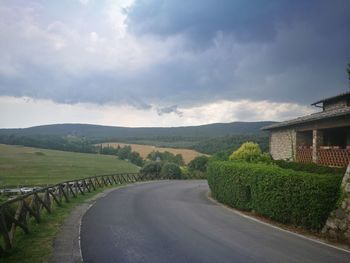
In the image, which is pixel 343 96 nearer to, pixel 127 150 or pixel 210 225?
pixel 210 225

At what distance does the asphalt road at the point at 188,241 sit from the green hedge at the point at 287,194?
1018 mm

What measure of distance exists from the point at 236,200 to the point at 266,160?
433 cm

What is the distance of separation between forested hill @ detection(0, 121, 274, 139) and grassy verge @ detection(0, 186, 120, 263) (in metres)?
100

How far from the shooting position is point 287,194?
14.4 metres

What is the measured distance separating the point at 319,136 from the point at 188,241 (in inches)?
604

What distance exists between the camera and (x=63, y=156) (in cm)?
8956

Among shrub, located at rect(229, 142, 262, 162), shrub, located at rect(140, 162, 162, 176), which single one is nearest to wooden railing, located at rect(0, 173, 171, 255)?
shrub, located at rect(229, 142, 262, 162)

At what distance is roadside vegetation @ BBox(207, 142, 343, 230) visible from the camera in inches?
517

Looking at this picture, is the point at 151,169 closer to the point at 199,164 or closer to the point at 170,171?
the point at 170,171

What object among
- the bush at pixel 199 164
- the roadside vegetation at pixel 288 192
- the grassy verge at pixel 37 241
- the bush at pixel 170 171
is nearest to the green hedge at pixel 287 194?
the roadside vegetation at pixel 288 192

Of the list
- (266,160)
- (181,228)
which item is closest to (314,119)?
(266,160)

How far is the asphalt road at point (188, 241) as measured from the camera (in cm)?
929

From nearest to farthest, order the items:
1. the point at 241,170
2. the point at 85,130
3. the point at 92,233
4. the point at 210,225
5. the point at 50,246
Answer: the point at 50,246 < the point at 92,233 < the point at 210,225 < the point at 241,170 < the point at 85,130

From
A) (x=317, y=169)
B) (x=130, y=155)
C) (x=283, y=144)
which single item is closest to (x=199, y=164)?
(x=130, y=155)
